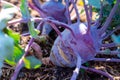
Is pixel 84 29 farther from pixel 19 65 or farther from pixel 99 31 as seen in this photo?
pixel 19 65

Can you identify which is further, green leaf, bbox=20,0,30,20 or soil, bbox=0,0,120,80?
soil, bbox=0,0,120,80

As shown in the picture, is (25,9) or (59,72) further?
(59,72)

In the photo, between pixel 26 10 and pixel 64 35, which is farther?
pixel 64 35

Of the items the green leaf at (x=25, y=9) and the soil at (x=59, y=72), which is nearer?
the green leaf at (x=25, y=9)

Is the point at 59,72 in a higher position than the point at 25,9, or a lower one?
lower

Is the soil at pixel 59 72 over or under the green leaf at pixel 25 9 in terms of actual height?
under

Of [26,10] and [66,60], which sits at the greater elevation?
[26,10]

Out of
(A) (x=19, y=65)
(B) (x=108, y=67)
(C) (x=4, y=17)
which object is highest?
(C) (x=4, y=17)

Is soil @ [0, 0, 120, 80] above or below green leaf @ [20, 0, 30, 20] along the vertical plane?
below

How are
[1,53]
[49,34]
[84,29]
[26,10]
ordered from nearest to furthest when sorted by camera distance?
[1,53] < [26,10] < [84,29] < [49,34]

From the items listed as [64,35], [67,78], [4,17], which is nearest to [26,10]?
[4,17]

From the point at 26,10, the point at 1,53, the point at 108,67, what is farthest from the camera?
the point at 108,67
